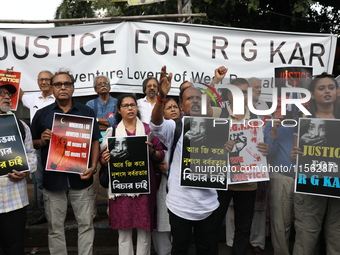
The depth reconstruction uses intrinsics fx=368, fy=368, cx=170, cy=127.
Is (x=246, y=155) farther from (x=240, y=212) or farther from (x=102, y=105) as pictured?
(x=102, y=105)

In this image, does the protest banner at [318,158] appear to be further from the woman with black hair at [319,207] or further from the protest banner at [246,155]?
the protest banner at [246,155]

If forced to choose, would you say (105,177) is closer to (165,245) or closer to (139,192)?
(139,192)

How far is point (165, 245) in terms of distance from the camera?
386cm

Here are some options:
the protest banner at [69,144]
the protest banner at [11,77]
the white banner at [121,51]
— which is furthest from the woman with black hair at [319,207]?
the protest banner at [11,77]

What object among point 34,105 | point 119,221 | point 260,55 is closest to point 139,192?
point 119,221

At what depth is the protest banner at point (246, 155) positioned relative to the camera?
3.31 m

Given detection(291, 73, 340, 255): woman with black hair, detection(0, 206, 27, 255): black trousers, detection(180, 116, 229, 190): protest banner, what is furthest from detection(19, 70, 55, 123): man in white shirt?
detection(291, 73, 340, 255): woman with black hair

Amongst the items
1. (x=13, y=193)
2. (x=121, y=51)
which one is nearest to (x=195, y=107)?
(x=13, y=193)

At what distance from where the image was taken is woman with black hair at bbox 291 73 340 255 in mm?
3322

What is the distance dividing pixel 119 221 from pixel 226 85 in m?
1.65

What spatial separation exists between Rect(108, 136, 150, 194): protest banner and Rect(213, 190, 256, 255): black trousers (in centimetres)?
77

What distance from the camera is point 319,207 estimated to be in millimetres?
3432

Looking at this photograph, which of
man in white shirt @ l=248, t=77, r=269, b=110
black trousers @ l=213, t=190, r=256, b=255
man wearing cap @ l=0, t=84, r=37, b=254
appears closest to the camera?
man wearing cap @ l=0, t=84, r=37, b=254

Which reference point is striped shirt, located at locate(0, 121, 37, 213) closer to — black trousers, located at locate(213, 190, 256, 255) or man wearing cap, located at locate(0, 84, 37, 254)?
man wearing cap, located at locate(0, 84, 37, 254)
